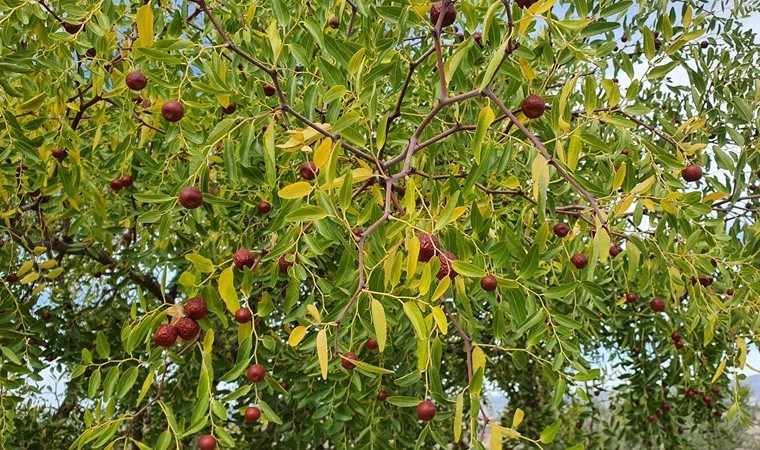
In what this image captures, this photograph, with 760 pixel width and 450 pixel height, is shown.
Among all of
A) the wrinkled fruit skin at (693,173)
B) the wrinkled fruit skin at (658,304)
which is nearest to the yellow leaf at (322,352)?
the wrinkled fruit skin at (693,173)

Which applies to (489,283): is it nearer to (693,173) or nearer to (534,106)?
(534,106)

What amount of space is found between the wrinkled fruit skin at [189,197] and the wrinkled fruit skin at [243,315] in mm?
292

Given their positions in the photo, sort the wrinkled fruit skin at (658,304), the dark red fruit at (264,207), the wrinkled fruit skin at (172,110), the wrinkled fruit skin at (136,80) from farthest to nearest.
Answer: the wrinkled fruit skin at (658,304), the dark red fruit at (264,207), the wrinkled fruit skin at (136,80), the wrinkled fruit skin at (172,110)

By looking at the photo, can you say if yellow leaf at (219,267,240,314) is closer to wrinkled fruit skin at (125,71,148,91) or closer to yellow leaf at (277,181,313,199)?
yellow leaf at (277,181,313,199)

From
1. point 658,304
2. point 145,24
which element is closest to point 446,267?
point 145,24

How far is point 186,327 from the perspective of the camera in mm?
1551

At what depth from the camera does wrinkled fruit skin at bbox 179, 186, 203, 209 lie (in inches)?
61.7

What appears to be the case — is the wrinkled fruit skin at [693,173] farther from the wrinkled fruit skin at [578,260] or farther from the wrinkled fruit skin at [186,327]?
the wrinkled fruit skin at [186,327]

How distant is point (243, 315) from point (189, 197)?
0.33m

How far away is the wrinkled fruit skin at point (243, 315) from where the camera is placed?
5.15 feet

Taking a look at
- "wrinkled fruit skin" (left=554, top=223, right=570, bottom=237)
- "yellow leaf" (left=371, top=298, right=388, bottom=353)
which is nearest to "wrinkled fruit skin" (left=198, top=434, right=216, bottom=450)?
"yellow leaf" (left=371, top=298, right=388, bottom=353)

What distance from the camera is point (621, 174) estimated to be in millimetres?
1535

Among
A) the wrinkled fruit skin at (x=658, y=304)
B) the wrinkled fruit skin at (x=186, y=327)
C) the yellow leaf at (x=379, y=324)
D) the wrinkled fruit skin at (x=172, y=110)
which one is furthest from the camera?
the wrinkled fruit skin at (x=658, y=304)

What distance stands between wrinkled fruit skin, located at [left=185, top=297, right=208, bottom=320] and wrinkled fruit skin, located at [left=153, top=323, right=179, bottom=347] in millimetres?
52
